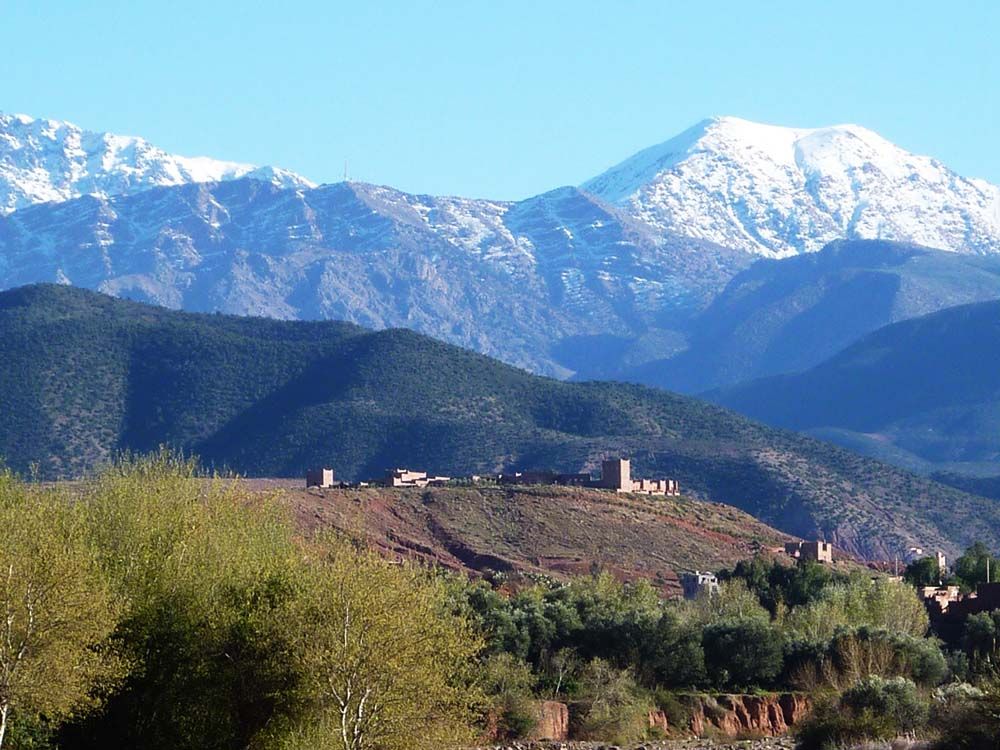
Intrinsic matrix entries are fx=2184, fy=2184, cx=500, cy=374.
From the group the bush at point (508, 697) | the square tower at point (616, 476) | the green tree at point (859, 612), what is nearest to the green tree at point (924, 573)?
the green tree at point (859, 612)

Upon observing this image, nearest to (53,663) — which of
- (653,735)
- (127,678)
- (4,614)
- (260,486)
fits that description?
(4,614)

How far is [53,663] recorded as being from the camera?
49750mm

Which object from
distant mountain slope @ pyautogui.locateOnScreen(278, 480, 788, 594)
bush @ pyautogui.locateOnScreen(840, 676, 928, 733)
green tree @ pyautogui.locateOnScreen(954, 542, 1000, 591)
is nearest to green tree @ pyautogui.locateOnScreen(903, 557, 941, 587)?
green tree @ pyautogui.locateOnScreen(954, 542, 1000, 591)

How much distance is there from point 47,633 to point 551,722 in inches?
1126

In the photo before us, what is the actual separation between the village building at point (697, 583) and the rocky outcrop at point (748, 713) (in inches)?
903

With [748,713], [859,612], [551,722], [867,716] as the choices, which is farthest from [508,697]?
[859,612]

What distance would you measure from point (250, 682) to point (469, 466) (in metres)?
136

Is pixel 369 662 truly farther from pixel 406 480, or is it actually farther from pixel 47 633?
pixel 406 480

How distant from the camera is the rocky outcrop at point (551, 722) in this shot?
74.3 m

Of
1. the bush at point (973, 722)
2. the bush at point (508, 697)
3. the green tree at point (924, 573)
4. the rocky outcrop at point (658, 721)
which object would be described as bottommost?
the rocky outcrop at point (658, 721)

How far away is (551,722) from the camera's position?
246 feet

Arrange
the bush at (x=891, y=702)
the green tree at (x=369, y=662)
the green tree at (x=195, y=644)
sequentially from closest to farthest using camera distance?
the green tree at (x=369, y=662), the green tree at (x=195, y=644), the bush at (x=891, y=702)

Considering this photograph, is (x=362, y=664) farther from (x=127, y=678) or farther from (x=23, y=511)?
(x=23, y=511)

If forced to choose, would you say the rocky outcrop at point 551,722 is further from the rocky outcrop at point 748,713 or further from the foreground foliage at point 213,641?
the foreground foliage at point 213,641
